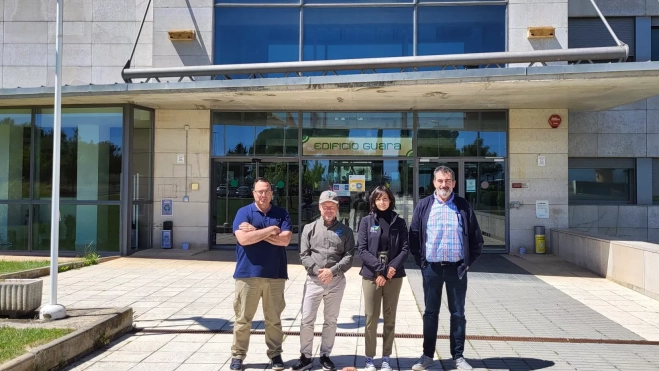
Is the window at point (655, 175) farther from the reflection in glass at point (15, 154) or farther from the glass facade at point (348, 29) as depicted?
the reflection in glass at point (15, 154)

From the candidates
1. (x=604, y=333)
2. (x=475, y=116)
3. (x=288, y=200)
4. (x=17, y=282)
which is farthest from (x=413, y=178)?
(x=17, y=282)

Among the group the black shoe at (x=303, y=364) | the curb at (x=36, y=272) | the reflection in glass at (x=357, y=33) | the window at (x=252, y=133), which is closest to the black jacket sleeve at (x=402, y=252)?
the black shoe at (x=303, y=364)

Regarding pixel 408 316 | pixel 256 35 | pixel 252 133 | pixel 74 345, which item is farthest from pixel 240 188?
pixel 74 345

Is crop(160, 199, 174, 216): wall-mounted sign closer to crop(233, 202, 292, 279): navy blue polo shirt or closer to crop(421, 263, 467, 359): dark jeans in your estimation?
crop(233, 202, 292, 279): navy blue polo shirt

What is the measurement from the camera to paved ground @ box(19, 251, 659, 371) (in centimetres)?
549

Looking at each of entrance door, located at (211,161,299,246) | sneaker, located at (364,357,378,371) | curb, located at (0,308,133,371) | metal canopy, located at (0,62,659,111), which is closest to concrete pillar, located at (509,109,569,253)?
metal canopy, located at (0,62,659,111)

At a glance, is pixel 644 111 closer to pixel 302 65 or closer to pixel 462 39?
pixel 462 39

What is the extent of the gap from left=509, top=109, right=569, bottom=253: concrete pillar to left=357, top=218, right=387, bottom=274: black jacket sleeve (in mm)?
9178

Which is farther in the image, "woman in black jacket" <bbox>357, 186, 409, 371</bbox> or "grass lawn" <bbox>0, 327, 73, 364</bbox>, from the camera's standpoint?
"woman in black jacket" <bbox>357, 186, 409, 371</bbox>

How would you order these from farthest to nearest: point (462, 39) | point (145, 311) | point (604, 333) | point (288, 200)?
point (288, 200), point (462, 39), point (145, 311), point (604, 333)

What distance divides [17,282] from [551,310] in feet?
22.6

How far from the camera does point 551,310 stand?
7.71 metres

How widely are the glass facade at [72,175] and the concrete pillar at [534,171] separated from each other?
9052 millimetres

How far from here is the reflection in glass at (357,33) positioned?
13180 millimetres
